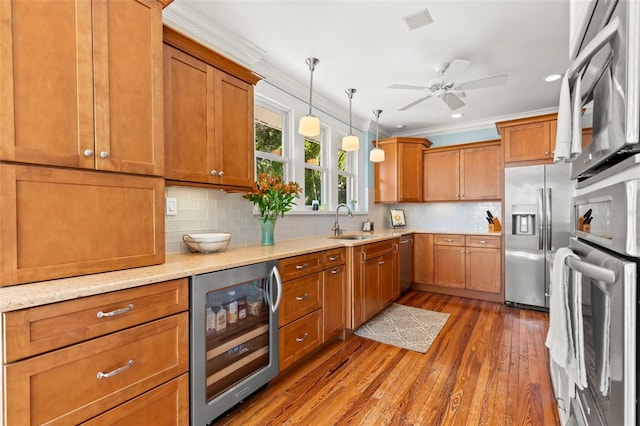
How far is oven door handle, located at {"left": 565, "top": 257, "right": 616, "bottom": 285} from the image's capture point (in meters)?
0.72

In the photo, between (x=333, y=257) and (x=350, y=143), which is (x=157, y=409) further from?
(x=350, y=143)

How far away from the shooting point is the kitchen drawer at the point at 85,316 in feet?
3.35

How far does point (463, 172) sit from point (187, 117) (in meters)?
4.15

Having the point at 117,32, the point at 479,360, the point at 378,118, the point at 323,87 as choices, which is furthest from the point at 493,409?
the point at 378,118

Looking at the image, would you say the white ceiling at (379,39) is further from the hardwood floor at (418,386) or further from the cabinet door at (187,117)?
the hardwood floor at (418,386)

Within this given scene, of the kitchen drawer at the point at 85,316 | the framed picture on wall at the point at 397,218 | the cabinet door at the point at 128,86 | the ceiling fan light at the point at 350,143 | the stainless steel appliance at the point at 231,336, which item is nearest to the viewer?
the kitchen drawer at the point at 85,316

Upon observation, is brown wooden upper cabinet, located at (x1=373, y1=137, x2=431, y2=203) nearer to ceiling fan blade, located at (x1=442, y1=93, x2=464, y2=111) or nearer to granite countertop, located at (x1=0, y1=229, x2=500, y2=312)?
ceiling fan blade, located at (x1=442, y1=93, x2=464, y2=111)

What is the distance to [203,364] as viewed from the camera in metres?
1.59

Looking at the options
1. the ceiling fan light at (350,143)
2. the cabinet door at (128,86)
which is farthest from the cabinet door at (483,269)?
the cabinet door at (128,86)

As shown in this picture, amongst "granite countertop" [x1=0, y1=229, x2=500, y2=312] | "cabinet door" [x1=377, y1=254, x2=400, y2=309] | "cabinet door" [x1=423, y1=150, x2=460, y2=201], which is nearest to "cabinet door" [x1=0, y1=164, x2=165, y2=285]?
"granite countertop" [x1=0, y1=229, x2=500, y2=312]

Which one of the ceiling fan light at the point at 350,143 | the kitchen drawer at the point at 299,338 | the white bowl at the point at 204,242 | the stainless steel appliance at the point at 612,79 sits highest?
the ceiling fan light at the point at 350,143

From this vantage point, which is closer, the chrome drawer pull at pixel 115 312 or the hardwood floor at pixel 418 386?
the chrome drawer pull at pixel 115 312

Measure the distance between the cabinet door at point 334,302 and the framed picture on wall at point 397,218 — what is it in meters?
2.62

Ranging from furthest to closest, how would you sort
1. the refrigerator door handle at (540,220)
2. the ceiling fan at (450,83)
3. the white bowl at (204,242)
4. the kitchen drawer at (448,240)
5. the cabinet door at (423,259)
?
the cabinet door at (423,259) → the kitchen drawer at (448,240) → the refrigerator door handle at (540,220) → the ceiling fan at (450,83) → the white bowl at (204,242)
